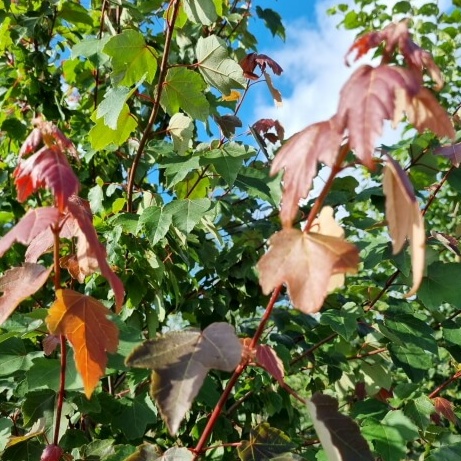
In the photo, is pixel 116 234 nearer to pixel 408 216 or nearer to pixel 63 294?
pixel 63 294

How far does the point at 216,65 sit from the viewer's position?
1604 millimetres

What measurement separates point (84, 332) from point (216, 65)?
96 centimetres

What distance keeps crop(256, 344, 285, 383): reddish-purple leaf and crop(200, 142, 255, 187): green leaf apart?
0.73 metres

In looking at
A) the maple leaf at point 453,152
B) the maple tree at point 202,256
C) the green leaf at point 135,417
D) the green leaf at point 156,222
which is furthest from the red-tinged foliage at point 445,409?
the green leaf at point 156,222

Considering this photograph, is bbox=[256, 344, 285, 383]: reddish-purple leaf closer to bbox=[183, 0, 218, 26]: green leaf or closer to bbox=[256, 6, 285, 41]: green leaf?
bbox=[183, 0, 218, 26]: green leaf

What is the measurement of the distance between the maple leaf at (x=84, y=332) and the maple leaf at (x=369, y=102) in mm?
466

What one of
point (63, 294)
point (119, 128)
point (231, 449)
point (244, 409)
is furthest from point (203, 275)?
point (63, 294)

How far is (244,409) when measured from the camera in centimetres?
212

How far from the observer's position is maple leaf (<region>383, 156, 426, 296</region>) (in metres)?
0.68

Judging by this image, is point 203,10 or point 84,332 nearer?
point 84,332

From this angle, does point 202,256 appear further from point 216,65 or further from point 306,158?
point 306,158

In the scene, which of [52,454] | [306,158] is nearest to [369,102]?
[306,158]

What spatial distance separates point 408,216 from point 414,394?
1096 millimetres

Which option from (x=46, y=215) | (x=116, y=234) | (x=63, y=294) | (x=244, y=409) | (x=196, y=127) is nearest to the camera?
(x=46, y=215)
